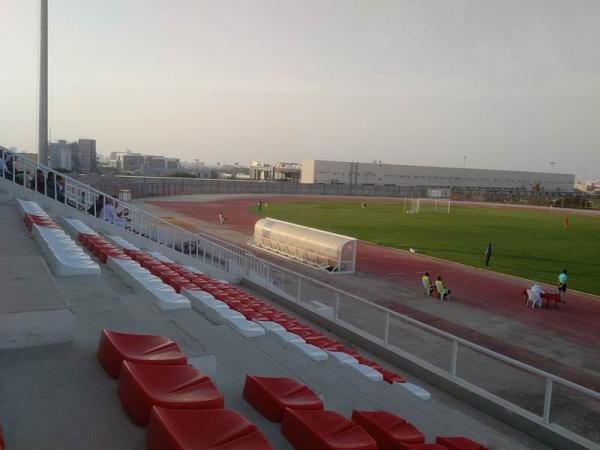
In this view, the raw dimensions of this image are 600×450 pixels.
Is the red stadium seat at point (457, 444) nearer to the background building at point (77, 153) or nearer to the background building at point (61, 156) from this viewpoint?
the background building at point (61, 156)

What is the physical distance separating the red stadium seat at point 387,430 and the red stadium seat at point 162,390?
1424mm

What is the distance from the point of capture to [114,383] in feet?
11.8

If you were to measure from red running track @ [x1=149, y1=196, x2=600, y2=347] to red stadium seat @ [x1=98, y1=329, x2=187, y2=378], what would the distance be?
1284 cm

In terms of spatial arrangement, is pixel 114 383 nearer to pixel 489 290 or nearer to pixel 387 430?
pixel 387 430

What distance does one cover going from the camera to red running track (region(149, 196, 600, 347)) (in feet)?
48.6

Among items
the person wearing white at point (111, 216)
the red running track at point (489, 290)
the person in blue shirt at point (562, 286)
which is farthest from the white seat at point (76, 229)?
the person in blue shirt at point (562, 286)

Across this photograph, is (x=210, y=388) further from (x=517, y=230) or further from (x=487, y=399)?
(x=517, y=230)

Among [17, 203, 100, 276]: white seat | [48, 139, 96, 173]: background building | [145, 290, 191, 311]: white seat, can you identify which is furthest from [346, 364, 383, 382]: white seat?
[48, 139, 96, 173]: background building

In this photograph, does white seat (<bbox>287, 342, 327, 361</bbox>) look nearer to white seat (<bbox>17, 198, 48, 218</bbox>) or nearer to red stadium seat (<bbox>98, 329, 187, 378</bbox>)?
red stadium seat (<bbox>98, 329, 187, 378</bbox>)

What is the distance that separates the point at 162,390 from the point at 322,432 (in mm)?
1046

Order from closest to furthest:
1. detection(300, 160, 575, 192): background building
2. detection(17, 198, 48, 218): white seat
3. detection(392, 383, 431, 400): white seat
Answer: detection(392, 383, 431, 400): white seat, detection(17, 198, 48, 218): white seat, detection(300, 160, 575, 192): background building

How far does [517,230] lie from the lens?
134 feet

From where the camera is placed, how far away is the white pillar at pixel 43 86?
53.7 feet

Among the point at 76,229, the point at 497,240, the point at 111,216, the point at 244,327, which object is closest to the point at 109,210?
the point at 111,216
